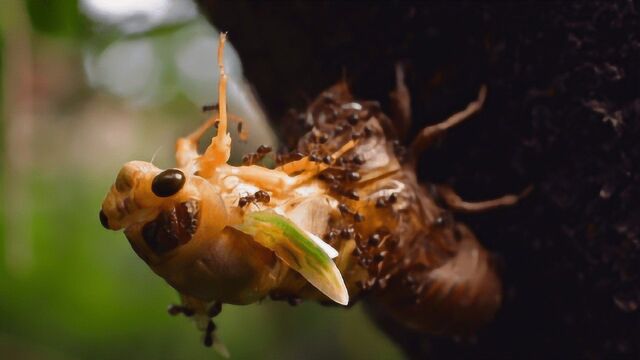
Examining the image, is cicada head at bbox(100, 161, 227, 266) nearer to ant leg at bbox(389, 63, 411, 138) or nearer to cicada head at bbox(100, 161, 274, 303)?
cicada head at bbox(100, 161, 274, 303)

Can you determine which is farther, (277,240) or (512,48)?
(512,48)

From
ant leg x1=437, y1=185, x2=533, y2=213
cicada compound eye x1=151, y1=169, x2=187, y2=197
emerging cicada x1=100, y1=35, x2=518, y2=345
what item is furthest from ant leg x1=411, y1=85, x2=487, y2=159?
cicada compound eye x1=151, y1=169, x2=187, y2=197

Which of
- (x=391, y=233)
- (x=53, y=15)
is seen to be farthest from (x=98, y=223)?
(x=391, y=233)

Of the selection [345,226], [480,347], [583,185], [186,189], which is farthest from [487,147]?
[186,189]

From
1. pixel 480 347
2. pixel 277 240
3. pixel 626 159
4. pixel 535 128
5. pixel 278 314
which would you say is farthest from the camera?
pixel 278 314

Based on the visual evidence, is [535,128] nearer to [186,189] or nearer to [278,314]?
[186,189]

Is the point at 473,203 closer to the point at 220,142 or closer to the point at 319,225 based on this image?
the point at 319,225

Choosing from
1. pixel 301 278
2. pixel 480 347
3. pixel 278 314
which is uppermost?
pixel 301 278
